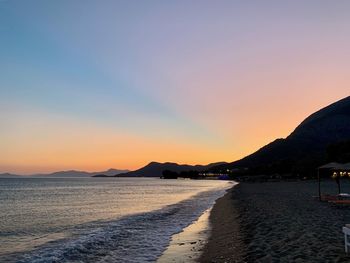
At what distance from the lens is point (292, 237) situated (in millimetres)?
13977

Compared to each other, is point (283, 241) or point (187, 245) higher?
point (283, 241)

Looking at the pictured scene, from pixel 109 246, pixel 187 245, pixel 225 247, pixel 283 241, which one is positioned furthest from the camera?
pixel 109 246

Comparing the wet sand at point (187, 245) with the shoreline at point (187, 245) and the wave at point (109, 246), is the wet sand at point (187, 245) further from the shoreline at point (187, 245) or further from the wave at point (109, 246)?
the wave at point (109, 246)

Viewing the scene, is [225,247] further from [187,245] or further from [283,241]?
[187,245]

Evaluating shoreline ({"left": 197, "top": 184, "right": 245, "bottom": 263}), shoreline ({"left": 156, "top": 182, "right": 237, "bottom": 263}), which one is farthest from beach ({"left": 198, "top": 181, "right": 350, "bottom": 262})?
shoreline ({"left": 156, "top": 182, "right": 237, "bottom": 263})

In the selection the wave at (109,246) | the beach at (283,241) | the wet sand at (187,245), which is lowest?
the wave at (109,246)

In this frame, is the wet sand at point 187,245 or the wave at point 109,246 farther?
the wave at point 109,246

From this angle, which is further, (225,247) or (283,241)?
(225,247)

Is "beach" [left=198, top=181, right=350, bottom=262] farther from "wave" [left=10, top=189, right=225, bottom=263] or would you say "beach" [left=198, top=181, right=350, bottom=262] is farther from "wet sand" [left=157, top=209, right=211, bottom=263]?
"wave" [left=10, top=189, right=225, bottom=263]

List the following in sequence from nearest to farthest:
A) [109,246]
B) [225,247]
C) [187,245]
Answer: [225,247], [187,245], [109,246]

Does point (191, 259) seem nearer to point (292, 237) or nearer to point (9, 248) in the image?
point (292, 237)

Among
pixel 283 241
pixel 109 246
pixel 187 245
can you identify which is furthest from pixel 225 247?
pixel 109 246

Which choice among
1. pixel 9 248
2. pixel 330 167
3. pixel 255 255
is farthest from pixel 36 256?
pixel 330 167

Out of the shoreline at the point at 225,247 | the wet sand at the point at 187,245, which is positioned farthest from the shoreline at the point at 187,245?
the shoreline at the point at 225,247
